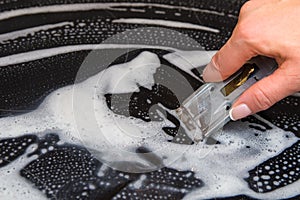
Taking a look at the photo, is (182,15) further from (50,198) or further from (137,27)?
(50,198)

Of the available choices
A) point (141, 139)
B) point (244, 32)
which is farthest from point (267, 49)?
point (141, 139)

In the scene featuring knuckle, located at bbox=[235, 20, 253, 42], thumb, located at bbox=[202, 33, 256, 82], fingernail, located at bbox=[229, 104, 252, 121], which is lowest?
fingernail, located at bbox=[229, 104, 252, 121]

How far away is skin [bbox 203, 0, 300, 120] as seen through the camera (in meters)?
0.68

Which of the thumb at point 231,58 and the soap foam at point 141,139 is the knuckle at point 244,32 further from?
the soap foam at point 141,139

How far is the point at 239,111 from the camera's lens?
27.7 inches

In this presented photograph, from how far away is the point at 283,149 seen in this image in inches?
29.4

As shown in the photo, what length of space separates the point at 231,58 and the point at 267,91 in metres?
0.07

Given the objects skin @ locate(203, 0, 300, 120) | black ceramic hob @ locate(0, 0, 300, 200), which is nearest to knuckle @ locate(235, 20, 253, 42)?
skin @ locate(203, 0, 300, 120)

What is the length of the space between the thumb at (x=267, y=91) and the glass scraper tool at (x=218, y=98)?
0.02 metres

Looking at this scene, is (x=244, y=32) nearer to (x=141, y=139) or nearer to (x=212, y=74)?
(x=212, y=74)

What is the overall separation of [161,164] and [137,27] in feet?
0.98

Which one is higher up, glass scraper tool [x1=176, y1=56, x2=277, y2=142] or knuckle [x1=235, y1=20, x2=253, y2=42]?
knuckle [x1=235, y1=20, x2=253, y2=42]

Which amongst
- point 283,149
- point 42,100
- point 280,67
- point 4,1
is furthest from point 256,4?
point 4,1

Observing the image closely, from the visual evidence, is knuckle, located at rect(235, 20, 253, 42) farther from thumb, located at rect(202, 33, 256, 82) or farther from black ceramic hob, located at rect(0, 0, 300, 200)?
black ceramic hob, located at rect(0, 0, 300, 200)
